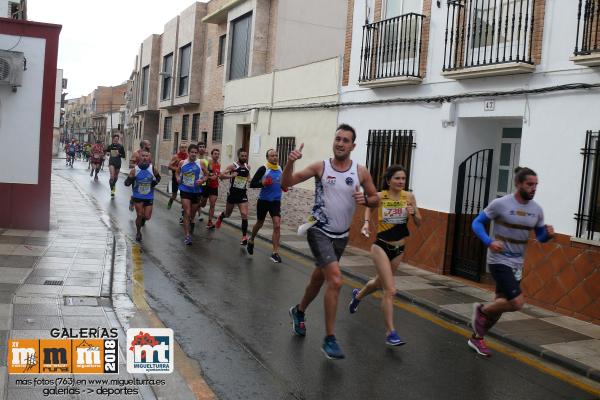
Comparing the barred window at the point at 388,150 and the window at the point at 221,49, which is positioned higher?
the window at the point at 221,49

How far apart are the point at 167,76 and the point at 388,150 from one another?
23996 millimetres

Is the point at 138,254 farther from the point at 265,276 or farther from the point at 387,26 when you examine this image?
the point at 387,26

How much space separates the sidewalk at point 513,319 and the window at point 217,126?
47.9ft

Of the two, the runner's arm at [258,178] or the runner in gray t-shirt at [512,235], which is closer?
the runner in gray t-shirt at [512,235]

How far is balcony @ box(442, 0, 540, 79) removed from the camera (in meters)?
9.07

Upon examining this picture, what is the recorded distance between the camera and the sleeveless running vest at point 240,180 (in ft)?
38.4

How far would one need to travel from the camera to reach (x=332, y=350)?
535 cm

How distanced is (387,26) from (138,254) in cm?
665

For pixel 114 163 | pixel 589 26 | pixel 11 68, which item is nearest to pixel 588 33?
pixel 589 26

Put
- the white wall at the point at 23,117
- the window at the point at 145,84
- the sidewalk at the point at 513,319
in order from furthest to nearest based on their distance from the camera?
1. the window at the point at 145,84
2. the white wall at the point at 23,117
3. the sidewalk at the point at 513,319

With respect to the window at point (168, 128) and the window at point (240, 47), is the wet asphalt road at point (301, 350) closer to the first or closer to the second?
the window at point (240, 47)

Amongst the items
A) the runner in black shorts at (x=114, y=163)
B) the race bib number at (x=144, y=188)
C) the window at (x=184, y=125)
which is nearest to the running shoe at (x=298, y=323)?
the race bib number at (x=144, y=188)

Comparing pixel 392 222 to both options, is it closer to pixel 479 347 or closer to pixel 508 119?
pixel 479 347

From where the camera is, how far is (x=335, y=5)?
67.4ft
